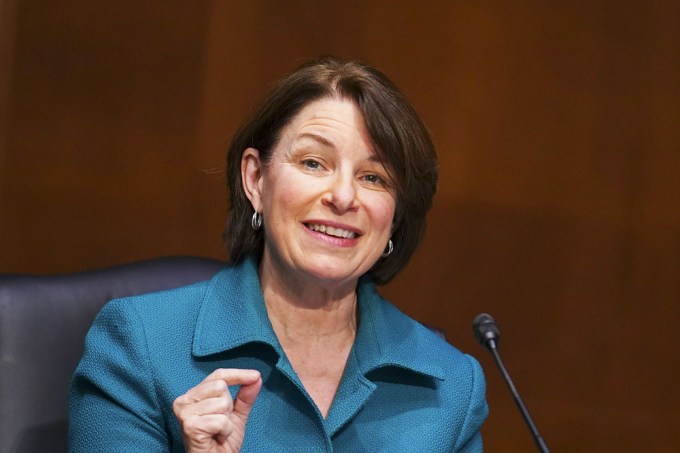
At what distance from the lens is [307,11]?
9.70 ft

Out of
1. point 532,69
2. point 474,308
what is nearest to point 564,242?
point 474,308

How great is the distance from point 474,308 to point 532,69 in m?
0.73

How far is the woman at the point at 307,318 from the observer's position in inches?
70.9

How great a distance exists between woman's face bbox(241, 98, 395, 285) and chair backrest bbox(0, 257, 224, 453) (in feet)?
1.40

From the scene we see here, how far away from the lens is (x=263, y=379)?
1885 millimetres

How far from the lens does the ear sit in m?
2.01

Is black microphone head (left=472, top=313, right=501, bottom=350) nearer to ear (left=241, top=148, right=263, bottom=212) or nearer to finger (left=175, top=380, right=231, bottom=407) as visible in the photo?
ear (left=241, top=148, right=263, bottom=212)

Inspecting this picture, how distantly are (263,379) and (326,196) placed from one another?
13.8 inches

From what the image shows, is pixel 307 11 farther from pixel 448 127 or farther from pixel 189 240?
pixel 189 240

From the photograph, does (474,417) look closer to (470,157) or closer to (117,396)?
(117,396)

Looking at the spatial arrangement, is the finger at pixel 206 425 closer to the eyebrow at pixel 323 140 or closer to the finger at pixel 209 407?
the finger at pixel 209 407

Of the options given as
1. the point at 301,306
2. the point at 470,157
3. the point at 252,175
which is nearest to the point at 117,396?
the point at 301,306

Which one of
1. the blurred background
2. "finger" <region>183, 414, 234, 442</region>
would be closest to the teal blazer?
"finger" <region>183, 414, 234, 442</region>

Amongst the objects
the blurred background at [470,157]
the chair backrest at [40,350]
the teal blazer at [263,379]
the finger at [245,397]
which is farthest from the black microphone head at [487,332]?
the blurred background at [470,157]
